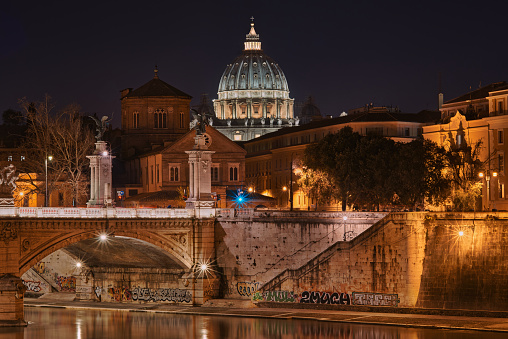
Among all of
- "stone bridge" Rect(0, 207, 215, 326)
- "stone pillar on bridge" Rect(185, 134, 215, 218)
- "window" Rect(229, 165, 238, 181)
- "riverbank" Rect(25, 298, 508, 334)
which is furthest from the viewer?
"window" Rect(229, 165, 238, 181)

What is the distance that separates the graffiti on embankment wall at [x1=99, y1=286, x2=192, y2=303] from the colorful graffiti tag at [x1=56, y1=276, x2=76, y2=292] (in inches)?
144

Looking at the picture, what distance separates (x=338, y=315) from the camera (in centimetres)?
7469

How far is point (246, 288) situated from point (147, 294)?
833 centimetres

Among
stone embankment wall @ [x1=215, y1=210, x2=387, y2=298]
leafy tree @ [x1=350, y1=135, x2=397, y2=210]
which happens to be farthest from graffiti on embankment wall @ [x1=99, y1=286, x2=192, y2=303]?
leafy tree @ [x1=350, y1=135, x2=397, y2=210]

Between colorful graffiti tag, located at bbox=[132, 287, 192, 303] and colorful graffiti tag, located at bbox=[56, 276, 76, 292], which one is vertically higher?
colorful graffiti tag, located at bbox=[56, 276, 76, 292]

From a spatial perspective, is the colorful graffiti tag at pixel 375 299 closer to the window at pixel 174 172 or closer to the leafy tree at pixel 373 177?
the leafy tree at pixel 373 177

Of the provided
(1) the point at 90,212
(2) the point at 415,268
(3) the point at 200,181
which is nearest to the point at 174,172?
(3) the point at 200,181

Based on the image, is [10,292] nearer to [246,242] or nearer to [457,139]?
[246,242]

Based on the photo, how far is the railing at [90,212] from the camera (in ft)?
244

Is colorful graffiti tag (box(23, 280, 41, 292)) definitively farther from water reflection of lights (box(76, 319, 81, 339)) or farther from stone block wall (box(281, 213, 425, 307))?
stone block wall (box(281, 213, 425, 307))

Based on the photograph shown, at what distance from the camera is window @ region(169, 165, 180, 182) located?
412ft

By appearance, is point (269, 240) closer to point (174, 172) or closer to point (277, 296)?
point (277, 296)

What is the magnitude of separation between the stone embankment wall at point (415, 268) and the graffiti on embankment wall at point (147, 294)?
6.15 metres

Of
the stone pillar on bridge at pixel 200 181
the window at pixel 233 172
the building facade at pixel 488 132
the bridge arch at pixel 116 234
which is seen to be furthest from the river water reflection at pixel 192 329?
the window at pixel 233 172
